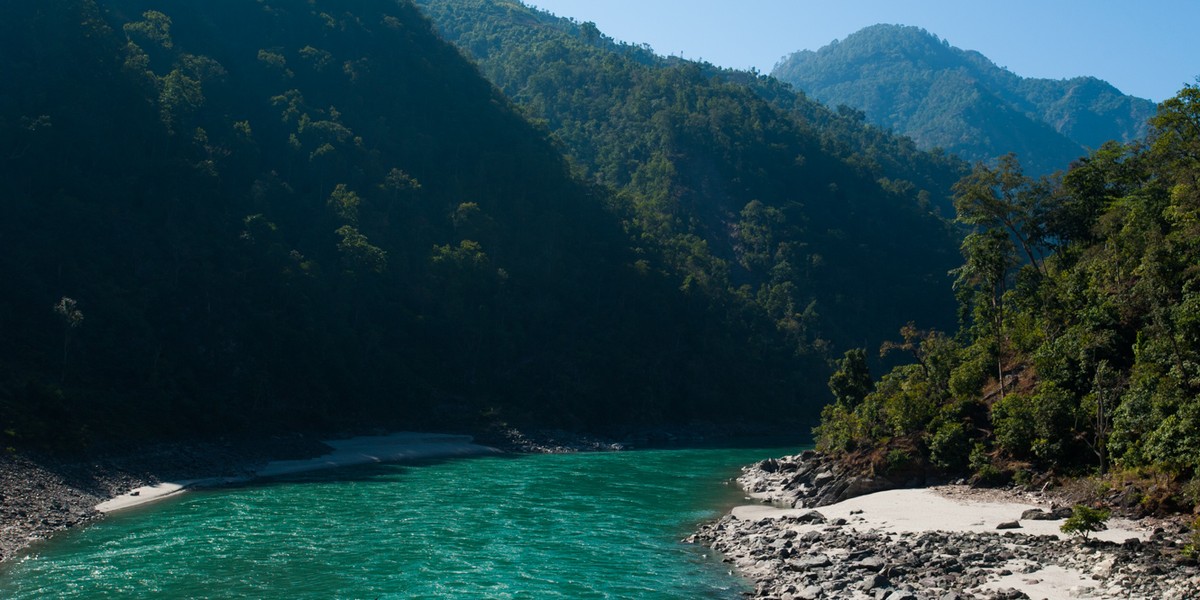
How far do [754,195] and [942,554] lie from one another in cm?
12570

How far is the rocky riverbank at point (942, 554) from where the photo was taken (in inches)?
918

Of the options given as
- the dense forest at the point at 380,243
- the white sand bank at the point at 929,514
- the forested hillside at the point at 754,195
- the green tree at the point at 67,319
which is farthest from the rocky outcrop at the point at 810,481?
the forested hillside at the point at 754,195

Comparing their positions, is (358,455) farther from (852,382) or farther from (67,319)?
(852,382)

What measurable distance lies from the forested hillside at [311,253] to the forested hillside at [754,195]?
287cm

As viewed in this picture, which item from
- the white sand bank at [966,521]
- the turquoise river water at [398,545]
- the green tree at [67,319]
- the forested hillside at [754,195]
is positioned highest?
the forested hillside at [754,195]

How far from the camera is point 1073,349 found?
133 feet

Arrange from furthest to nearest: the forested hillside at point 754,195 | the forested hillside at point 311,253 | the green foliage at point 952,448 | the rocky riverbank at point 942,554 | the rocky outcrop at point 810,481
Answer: the forested hillside at point 754,195
the forested hillside at point 311,253
the rocky outcrop at point 810,481
the green foliage at point 952,448
the rocky riverbank at point 942,554

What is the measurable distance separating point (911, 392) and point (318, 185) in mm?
71114

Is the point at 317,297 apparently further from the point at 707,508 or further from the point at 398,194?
the point at 707,508

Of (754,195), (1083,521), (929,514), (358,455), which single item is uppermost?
(754,195)

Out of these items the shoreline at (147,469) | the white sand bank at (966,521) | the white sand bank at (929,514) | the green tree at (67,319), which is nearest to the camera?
the white sand bank at (966,521)

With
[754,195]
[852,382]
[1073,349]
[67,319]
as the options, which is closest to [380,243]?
[67,319]

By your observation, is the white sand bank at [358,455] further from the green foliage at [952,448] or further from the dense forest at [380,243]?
the green foliage at [952,448]

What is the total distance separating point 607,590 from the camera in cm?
2698
